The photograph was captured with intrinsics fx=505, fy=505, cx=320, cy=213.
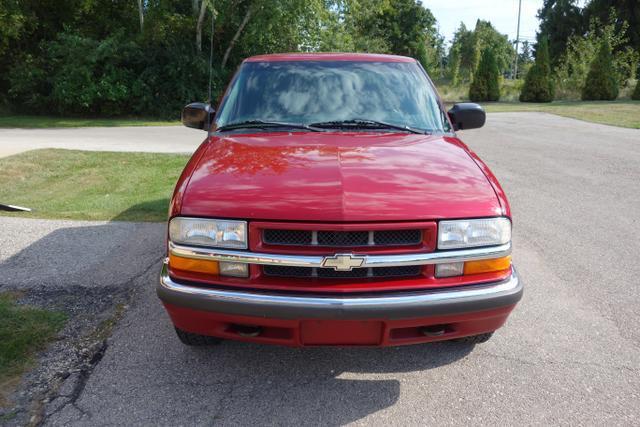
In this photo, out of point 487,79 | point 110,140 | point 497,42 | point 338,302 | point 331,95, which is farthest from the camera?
point 497,42

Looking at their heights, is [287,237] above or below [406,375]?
above

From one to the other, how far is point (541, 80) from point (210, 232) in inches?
1195

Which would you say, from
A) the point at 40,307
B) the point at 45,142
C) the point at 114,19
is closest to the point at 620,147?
the point at 40,307

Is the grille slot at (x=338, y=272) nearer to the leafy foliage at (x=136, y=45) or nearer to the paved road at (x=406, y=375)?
the paved road at (x=406, y=375)

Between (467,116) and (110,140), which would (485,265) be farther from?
(110,140)

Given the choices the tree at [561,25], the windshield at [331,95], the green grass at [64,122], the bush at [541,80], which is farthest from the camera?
the tree at [561,25]

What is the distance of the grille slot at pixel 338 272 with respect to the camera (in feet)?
7.74

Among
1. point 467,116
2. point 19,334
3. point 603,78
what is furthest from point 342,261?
point 603,78

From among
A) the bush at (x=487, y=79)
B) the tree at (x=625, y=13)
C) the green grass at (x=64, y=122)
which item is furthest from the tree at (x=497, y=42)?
the green grass at (x=64, y=122)

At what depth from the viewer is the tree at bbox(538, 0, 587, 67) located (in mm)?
45688

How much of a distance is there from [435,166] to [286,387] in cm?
143

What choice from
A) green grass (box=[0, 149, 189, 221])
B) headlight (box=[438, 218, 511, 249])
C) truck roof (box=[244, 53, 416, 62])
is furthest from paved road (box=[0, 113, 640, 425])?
green grass (box=[0, 149, 189, 221])

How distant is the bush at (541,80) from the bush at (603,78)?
79.5 inches

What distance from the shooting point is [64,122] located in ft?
59.6
